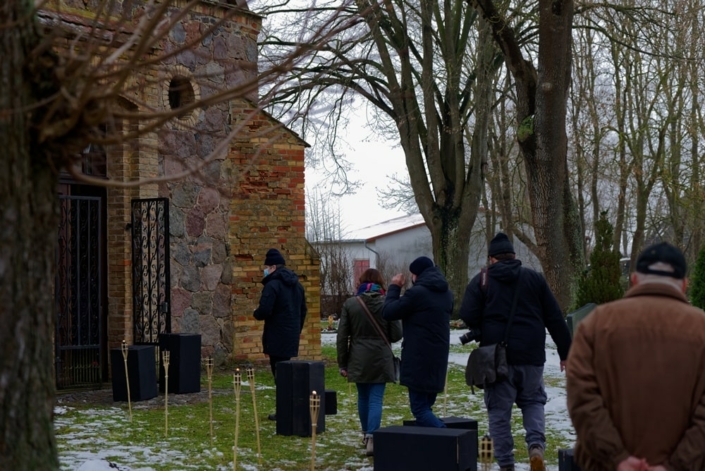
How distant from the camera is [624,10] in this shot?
16125mm

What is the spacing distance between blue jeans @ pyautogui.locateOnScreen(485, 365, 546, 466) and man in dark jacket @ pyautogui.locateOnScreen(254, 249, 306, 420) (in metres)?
3.61

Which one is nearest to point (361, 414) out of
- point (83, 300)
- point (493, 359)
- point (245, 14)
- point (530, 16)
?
point (493, 359)

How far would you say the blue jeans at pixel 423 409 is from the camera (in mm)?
8133

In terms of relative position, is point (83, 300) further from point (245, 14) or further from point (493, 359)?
point (493, 359)

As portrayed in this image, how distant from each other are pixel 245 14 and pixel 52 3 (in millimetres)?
3606

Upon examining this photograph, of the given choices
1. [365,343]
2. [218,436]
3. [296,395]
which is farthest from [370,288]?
[218,436]

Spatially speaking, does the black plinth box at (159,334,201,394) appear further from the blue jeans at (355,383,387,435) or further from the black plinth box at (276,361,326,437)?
the blue jeans at (355,383,387,435)

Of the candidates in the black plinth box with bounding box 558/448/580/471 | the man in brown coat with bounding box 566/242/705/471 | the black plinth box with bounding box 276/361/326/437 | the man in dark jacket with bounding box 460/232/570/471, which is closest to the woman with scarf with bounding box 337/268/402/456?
the black plinth box with bounding box 276/361/326/437

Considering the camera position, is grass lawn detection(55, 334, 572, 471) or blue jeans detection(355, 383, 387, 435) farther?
blue jeans detection(355, 383, 387, 435)

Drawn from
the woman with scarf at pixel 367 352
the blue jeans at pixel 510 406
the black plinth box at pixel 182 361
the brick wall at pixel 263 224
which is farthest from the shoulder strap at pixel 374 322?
the brick wall at pixel 263 224

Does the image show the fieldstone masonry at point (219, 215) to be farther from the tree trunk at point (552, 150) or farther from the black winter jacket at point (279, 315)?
the tree trunk at point (552, 150)

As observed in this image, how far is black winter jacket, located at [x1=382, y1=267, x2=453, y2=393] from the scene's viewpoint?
8133 mm

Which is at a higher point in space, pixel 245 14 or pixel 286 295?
pixel 245 14

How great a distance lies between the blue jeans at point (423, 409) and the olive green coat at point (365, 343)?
0.56 m
